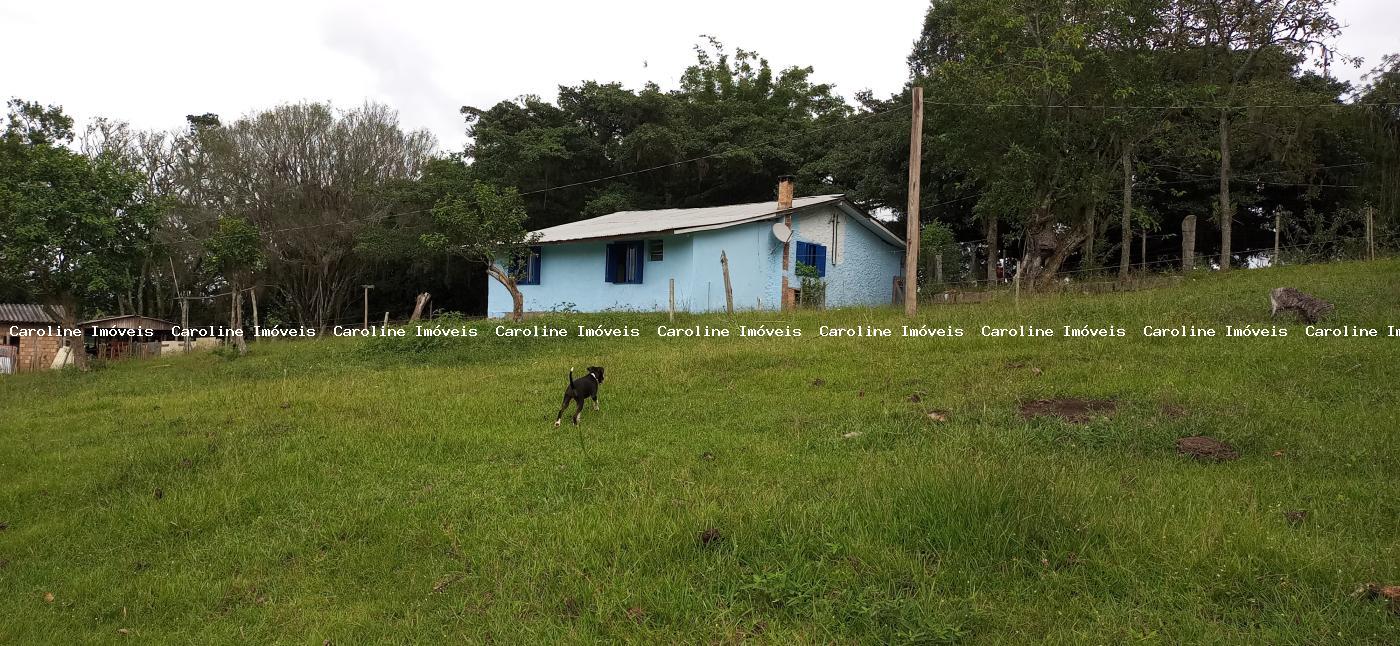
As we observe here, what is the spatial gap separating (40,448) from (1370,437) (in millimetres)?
11407

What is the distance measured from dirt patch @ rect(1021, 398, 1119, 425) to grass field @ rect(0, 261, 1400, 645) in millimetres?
248

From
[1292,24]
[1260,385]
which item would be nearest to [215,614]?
[1260,385]

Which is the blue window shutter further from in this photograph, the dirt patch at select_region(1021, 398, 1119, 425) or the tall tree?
the dirt patch at select_region(1021, 398, 1119, 425)

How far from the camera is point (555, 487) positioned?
16.8 ft

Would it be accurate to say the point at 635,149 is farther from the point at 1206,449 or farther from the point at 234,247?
the point at 1206,449

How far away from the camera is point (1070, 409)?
6.71m

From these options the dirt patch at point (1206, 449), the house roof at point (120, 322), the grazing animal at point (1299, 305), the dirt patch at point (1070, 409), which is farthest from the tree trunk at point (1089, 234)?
the house roof at point (120, 322)

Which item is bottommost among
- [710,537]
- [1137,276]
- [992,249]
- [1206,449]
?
[710,537]

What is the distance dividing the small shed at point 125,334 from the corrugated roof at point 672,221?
1345 centimetres

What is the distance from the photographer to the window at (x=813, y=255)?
2181cm

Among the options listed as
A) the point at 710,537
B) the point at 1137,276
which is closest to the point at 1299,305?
the point at 1137,276

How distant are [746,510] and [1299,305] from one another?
10.7 m

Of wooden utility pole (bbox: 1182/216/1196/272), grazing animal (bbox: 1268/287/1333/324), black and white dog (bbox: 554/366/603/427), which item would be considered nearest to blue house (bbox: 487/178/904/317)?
wooden utility pole (bbox: 1182/216/1196/272)

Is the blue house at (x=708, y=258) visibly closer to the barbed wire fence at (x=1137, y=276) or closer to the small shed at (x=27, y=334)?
the barbed wire fence at (x=1137, y=276)
